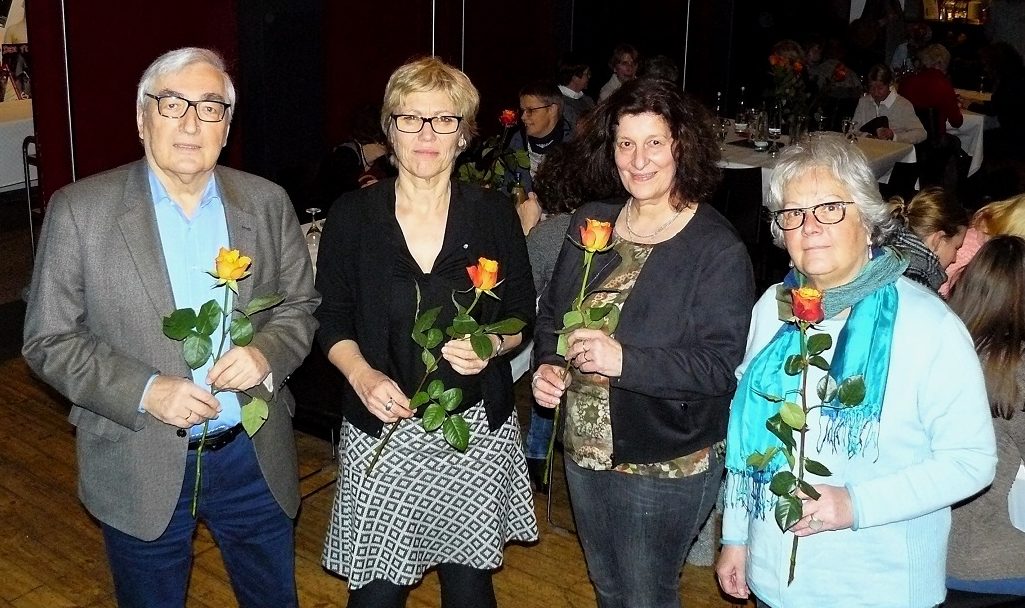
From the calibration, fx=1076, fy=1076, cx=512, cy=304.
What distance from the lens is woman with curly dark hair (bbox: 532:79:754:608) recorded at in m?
2.25

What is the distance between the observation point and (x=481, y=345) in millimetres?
2188

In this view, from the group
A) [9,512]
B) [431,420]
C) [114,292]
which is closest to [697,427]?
[431,420]

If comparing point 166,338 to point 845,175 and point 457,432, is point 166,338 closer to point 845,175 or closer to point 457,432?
point 457,432

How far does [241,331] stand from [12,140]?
6.45 meters

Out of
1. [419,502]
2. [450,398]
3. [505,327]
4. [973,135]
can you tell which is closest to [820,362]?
[505,327]

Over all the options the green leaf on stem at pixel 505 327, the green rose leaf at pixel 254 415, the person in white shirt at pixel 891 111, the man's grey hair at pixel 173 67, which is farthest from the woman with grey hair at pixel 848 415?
the person in white shirt at pixel 891 111

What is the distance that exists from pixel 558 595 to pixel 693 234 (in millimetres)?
1614

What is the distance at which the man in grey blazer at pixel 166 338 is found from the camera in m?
2.14

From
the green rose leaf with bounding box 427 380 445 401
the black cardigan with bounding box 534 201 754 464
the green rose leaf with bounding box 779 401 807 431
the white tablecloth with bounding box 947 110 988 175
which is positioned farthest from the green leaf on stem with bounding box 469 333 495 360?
the white tablecloth with bounding box 947 110 988 175

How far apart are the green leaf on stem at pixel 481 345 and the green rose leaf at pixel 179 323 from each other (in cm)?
55

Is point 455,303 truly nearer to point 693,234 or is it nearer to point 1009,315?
point 693,234

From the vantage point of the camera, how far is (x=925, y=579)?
2.02 meters

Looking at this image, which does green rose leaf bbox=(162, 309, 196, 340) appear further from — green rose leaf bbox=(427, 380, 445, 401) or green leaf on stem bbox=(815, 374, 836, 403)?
green leaf on stem bbox=(815, 374, 836, 403)

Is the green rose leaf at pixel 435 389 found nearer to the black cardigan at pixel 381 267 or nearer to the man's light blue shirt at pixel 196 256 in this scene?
the black cardigan at pixel 381 267
